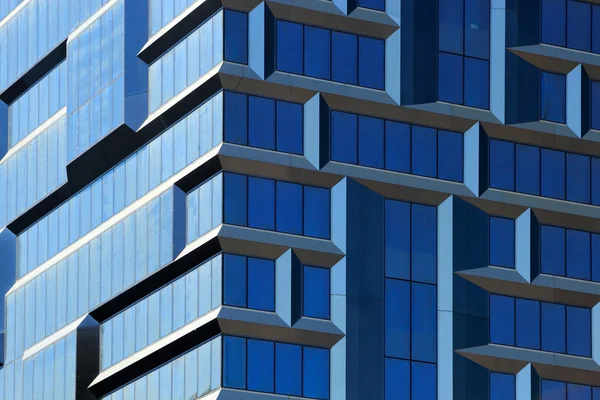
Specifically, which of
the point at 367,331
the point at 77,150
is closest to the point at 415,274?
the point at 367,331

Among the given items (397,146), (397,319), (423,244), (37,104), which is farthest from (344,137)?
(37,104)

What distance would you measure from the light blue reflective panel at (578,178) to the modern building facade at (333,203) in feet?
0.25

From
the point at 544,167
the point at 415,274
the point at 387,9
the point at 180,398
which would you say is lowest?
the point at 180,398

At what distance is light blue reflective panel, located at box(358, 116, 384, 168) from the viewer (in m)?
85.3

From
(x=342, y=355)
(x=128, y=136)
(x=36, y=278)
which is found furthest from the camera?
(x=36, y=278)

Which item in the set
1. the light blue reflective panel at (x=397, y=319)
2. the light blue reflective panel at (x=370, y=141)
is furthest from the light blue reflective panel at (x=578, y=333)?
the light blue reflective panel at (x=370, y=141)

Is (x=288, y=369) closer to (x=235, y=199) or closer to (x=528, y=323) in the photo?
(x=235, y=199)

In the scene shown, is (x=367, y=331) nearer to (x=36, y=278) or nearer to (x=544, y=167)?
(x=544, y=167)

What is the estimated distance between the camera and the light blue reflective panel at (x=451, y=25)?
289ft

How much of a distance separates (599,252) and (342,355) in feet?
45.1

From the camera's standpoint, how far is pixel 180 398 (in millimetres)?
82812

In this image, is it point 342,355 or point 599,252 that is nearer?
point 342,355

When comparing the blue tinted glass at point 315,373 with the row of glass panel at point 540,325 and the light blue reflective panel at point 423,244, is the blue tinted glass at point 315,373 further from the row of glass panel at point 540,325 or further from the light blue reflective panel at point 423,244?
the row of glass panel at point 540,325

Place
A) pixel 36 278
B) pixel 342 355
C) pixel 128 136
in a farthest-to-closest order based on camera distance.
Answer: pixel 36 278, pixel 128 136, pixel 342 355
